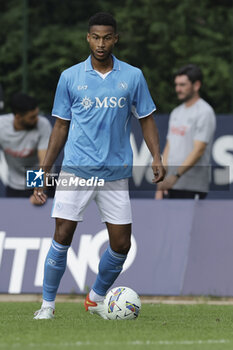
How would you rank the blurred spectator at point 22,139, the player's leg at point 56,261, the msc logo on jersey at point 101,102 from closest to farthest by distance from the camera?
the msc logo on jersey at point 101,102
the player's leg at point 56,261
the blurred spectator at point 22,139

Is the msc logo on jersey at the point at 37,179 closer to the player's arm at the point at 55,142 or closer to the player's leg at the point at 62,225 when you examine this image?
the player's arm at the point at 55,142

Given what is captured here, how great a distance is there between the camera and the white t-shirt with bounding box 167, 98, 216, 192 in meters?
12.1

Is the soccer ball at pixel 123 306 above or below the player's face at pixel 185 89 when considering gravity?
below

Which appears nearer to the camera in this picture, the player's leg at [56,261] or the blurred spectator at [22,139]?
the player's leg at [56,261]

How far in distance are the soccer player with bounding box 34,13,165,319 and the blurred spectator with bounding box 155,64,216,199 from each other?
3.35 metres

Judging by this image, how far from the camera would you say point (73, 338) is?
7348 mm

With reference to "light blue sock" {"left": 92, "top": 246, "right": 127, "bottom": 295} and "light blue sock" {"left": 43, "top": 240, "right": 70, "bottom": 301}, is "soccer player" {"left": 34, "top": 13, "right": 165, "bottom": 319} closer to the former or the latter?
"light blue sock" {"left": 43, "top": 240, "right": 70, "bottom": 301}

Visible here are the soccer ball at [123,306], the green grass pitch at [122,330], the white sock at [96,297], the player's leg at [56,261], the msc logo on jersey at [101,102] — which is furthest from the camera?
the white sock at [96,297]

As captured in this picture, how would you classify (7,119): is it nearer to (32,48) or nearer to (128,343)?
(128,343)

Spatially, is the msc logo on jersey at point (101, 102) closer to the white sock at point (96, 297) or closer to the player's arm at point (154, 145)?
the player's arm at point (154, 145)

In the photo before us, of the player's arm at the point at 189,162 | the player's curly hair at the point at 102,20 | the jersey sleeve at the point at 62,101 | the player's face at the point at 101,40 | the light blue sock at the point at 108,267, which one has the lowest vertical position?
the light blue sock at the point at 108,267

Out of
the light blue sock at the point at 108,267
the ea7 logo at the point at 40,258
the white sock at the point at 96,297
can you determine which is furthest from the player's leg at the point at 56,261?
the ea7 logo at the point at 40,258

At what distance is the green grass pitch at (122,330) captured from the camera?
7.03m

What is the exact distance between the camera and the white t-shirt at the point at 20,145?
12.8 metres
